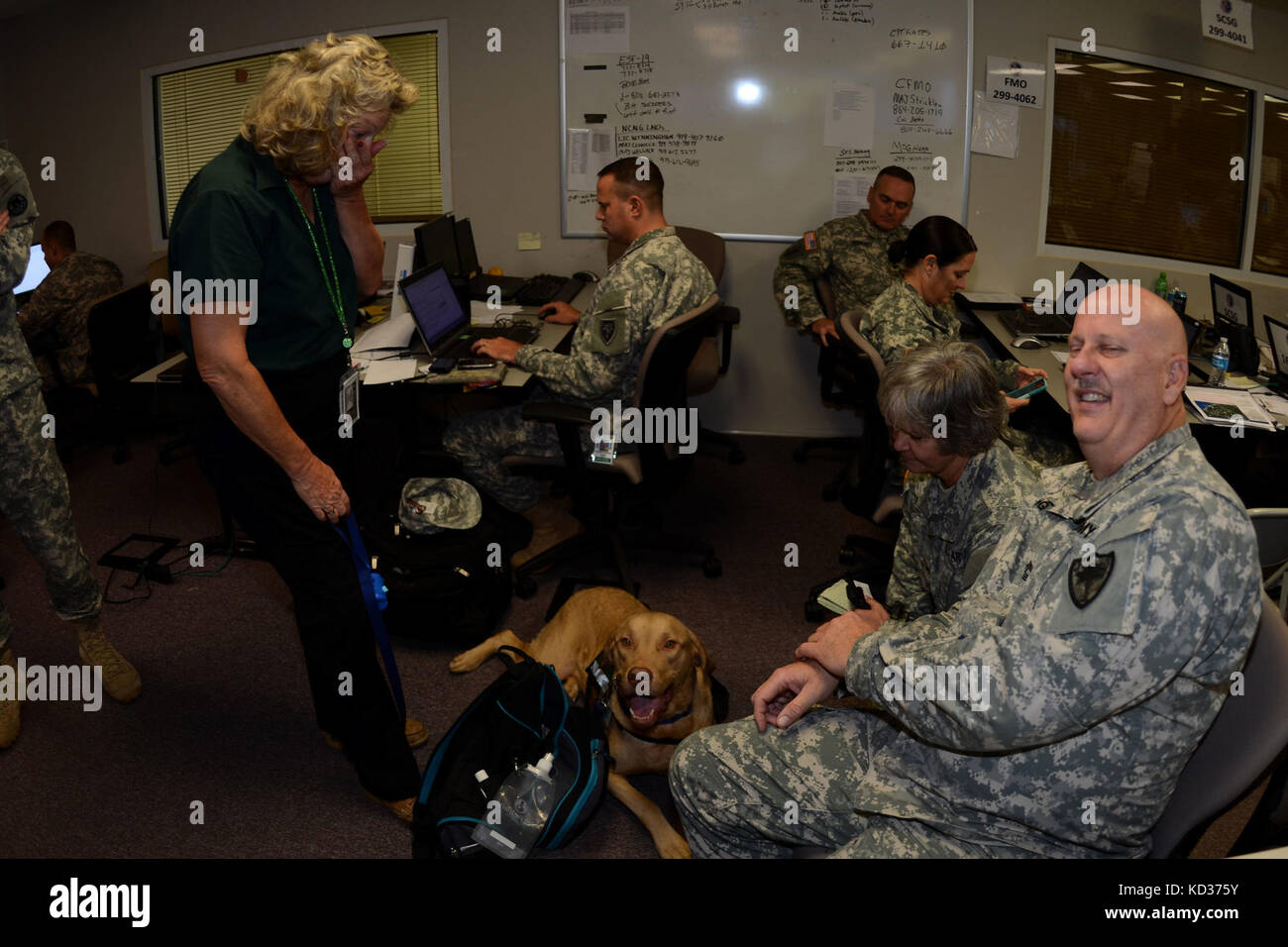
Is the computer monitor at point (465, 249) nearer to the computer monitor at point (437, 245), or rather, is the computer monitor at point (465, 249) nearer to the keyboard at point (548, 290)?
the computer monitor at point (437, 245)

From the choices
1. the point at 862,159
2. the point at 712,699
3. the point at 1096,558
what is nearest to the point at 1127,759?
the point at 1096,558

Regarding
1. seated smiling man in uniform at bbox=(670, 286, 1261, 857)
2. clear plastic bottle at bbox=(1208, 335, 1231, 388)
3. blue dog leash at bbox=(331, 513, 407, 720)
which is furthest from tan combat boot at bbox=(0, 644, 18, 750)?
clear plastic bottle at bbox=(1208, 335, 1231, 388)

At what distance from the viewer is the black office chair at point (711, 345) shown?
12.6 feet

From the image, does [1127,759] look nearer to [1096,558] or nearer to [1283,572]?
[1096,558]

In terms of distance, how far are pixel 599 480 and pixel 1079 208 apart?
9.31 ft

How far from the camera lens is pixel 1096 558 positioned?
4.20 feet

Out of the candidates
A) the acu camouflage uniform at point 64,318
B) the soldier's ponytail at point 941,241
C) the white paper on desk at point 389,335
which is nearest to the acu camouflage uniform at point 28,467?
the white paper on desk at point 389,335

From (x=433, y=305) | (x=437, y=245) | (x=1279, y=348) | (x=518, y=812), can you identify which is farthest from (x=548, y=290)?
(x=1279, y=348)

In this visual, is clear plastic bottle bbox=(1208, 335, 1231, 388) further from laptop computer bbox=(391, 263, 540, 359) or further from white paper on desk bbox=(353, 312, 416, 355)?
white paper on desk bbox=(353, 312, 416, 355)

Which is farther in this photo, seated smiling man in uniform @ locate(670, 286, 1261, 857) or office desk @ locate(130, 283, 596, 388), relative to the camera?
office desk @ locate(130, 283, 596, 388)

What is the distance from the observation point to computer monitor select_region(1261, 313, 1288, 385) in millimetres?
3221

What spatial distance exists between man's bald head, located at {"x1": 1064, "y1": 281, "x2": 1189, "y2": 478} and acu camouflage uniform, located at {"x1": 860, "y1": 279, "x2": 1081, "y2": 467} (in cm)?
132

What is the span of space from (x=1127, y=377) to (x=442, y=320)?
8.18ft

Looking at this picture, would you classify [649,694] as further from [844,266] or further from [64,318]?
[64,318]
